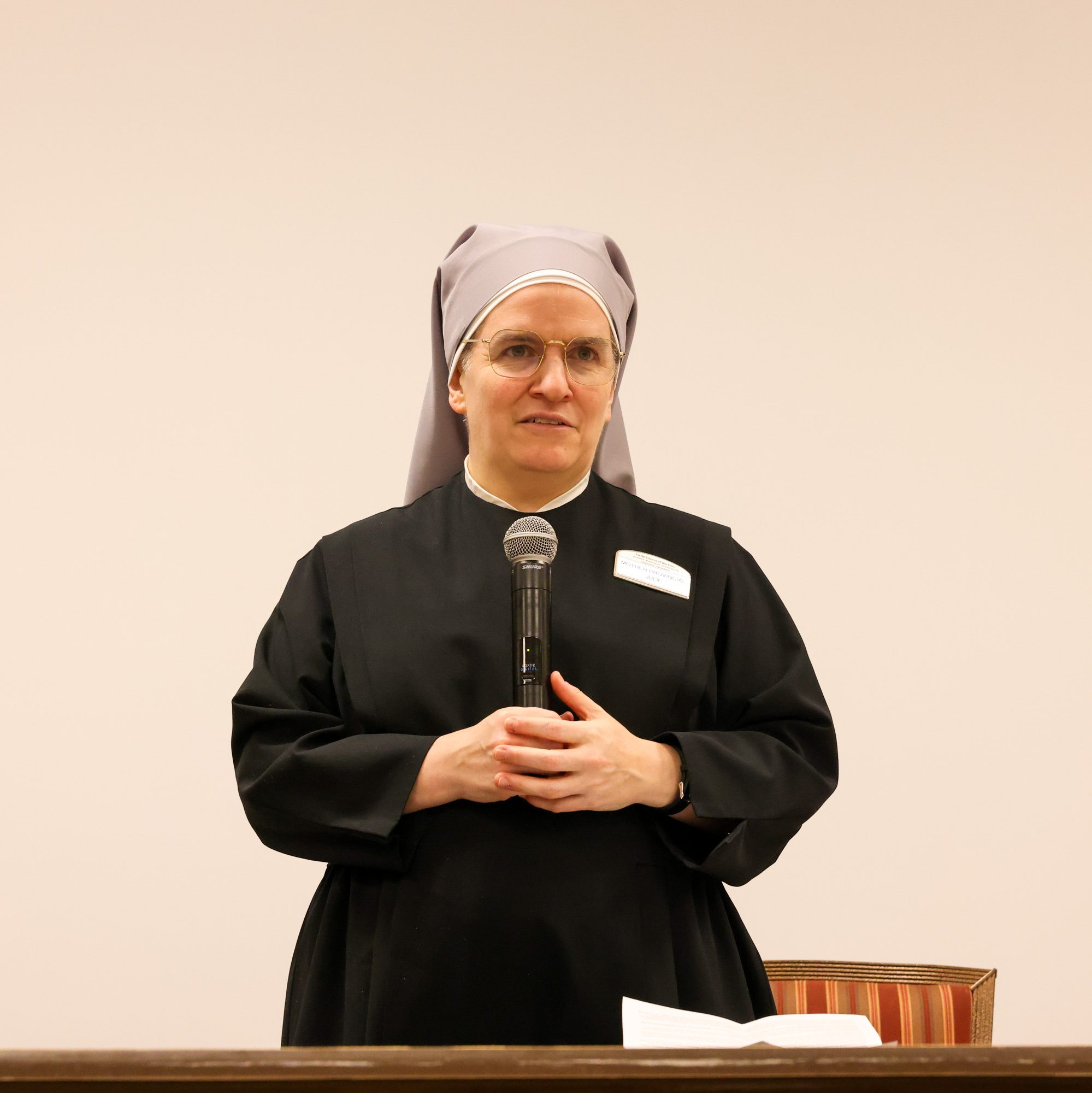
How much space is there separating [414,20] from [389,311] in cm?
89

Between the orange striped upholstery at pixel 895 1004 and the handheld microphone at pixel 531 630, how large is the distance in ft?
3.41

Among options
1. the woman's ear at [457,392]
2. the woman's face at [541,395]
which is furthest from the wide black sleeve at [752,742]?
the woman's ear at [457,392]

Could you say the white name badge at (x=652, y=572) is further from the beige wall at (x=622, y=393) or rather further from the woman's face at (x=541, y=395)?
the beige wall at (x=622, y=393)

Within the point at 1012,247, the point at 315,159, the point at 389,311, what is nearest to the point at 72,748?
the point at 389,311

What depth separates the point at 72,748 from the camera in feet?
10.9

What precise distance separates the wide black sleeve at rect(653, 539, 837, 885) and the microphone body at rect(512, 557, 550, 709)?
0.24 metres

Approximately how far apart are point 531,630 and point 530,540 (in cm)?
17

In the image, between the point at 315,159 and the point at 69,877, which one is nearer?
the point at 69,877

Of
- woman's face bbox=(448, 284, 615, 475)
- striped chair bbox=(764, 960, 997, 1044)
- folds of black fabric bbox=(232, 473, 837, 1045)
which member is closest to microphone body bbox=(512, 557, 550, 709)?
folds of black fabric bbox=(232, 473, 837, 1045)

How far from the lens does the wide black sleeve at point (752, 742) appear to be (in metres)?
1.81

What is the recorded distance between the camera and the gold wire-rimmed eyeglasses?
6.50ft

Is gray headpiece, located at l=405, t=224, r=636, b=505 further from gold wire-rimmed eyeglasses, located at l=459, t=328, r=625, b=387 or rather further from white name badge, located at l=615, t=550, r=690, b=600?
white name badge, located at l=615, t=550, r=690, b=600

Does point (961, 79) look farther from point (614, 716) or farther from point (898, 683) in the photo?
point (614, 716)

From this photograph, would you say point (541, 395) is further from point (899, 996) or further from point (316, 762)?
point (899, 996)
